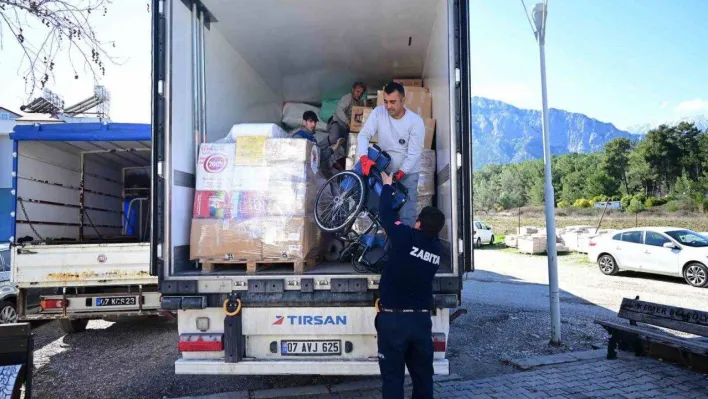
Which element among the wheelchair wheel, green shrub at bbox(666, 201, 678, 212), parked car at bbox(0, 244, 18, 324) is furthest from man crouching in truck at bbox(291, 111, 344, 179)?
green shrub at bbox(666, 201, 678, 212)

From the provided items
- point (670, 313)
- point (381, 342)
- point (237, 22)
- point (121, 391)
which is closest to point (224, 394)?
point (121, 391)

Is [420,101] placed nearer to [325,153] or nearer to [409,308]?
[325,153]

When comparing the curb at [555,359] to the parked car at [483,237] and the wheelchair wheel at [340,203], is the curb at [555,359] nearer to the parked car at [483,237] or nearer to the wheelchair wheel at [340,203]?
the wheelchair wheel at [340,203]

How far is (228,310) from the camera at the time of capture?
3.29 m

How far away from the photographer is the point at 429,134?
483 centimetres

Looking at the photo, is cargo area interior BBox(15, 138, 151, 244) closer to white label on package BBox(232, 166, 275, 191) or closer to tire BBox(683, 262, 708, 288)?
white label on package BBox(232, 166, 275, 191)

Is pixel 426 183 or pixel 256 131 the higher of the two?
pixel 256 131

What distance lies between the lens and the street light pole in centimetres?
558

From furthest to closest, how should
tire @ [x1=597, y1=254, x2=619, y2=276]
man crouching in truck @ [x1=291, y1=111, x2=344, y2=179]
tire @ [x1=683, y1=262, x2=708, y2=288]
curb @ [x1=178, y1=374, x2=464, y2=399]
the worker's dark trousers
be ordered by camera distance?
tire @ [x1=597, y1=254, x2=619, y2=276] < tire @ [x1=683, y1=262, x2=708, y2=288] < man crouching in truck @ [x1=291, y1=111, x2=344, y2=179] < curb @ [x1=178, y1=374, x2=464, y2=399] < the worker's dark trousers

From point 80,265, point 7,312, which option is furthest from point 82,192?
point 7,312

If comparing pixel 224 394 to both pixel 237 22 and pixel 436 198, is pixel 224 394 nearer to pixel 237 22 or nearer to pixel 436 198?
pixel 436 198

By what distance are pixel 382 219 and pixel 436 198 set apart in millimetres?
1479

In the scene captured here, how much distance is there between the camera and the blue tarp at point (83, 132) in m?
5.34

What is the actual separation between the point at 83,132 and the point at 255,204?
3.24 m
